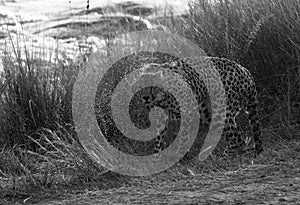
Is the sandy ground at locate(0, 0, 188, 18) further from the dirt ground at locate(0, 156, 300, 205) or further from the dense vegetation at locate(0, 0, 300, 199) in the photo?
the dirt ground at locate(0, 156, 300, 205)

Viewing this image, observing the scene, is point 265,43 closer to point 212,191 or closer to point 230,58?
point 230,58

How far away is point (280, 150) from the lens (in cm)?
492

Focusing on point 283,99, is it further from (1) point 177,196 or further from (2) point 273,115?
(1) point 177,196

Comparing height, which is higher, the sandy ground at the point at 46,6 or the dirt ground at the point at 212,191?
the sandy ground at the point at 46,6

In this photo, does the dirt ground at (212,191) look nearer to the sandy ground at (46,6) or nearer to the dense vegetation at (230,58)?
the dense vegetation at (230,58)

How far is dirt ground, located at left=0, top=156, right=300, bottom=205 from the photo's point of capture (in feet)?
12.6

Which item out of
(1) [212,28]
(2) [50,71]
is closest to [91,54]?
(2) [50,71]

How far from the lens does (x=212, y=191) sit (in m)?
4.02

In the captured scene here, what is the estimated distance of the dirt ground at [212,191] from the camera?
385 centimetres

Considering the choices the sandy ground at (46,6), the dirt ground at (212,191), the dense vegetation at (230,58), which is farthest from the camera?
the sandy ground at (46,6)

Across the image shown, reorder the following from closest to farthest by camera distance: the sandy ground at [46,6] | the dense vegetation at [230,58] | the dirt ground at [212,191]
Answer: the dirt ground at [212,191] → the dense vegetation at [230,58] → the sandy ground at [46,6]

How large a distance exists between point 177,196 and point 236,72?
1487 mm

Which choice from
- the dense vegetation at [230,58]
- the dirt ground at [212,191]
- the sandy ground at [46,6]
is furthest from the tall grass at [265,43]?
the sandy ground at [46,6]

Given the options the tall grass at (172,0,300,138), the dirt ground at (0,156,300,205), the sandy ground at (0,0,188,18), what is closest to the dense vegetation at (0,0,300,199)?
the tall grass at (172,0,300,138)
